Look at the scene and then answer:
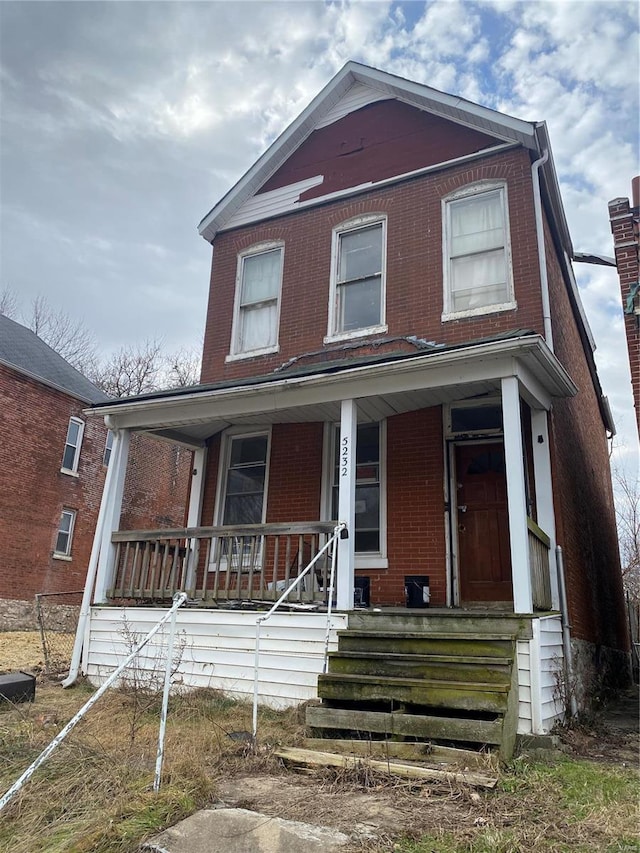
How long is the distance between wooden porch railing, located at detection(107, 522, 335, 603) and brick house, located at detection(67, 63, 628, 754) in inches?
1.8

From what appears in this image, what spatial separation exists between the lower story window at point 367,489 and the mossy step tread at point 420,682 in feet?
10.00

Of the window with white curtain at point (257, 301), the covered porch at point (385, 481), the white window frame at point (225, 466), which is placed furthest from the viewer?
the window with white curtain at point (257, 301)

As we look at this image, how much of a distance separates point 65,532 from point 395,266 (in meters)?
13.6

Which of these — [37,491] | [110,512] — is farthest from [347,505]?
[37,491]

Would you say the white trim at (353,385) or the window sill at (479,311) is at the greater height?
the window sill at (479,311)

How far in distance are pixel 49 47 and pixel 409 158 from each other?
7.76 metres

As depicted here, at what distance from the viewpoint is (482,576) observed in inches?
311

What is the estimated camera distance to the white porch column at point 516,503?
590 cm

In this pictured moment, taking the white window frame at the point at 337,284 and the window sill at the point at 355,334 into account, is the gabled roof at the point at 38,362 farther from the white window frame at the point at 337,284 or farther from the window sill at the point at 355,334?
the window sill at the point at 355,334

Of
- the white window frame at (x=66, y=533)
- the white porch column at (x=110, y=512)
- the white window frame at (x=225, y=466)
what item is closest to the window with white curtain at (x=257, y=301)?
the white window frame at (x=225, y=466)

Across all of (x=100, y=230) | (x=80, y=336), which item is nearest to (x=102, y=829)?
(x=100, y=230)

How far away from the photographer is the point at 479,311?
863 cm

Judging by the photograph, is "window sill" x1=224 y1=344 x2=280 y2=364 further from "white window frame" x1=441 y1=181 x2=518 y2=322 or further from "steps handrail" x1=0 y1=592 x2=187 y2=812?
"steps handrail" x1=0 y1=592 x2=187 y2=812

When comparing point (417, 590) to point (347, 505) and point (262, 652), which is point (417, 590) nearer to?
point (347, 505)
